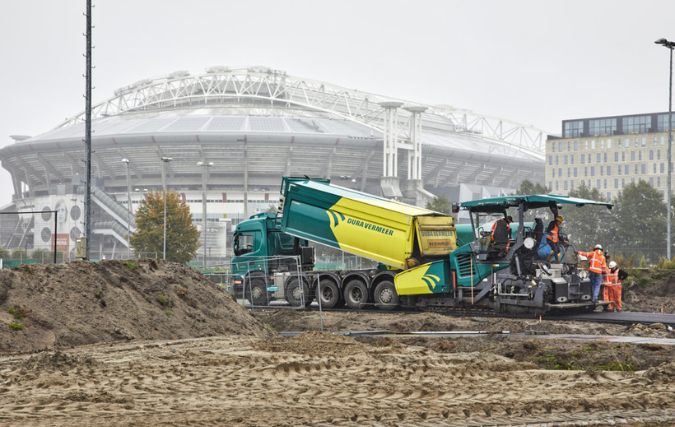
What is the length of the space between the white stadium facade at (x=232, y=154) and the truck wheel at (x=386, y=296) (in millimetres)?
58975

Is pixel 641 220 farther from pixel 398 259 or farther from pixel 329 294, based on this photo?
pixel 398 259

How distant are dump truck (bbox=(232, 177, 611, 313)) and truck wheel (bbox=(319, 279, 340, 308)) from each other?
31mm

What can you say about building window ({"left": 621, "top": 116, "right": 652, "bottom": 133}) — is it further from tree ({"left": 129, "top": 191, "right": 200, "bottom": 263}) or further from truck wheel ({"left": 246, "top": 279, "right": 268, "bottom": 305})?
truck wheel ({"left": 246, "top": 279, "right": 268, "bottom": 305})

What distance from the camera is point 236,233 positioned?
88.4 ft

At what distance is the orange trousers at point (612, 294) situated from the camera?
66.1 ft

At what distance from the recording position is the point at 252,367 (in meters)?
9.74

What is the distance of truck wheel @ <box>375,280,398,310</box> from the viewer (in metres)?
21.6

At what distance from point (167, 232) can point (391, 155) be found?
4137cm

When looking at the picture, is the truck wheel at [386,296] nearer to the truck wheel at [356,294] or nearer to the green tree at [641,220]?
the truck wheel at [356,294]

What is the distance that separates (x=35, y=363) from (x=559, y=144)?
358 feet

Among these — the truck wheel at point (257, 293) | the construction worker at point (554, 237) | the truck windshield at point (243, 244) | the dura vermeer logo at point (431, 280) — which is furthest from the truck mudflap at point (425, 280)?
the truck windshield at point (243, 244)

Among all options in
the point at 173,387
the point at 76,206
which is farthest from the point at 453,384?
the point at 76,206

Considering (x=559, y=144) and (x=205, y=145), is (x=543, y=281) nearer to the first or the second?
(x=205, y=145)

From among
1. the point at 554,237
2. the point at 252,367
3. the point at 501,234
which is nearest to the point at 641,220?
the point at 554,237
